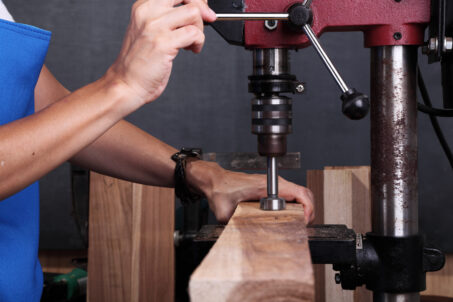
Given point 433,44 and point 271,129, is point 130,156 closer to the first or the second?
point 271,129

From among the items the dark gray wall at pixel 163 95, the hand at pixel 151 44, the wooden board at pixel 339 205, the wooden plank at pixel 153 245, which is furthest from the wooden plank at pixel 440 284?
the hand at pixel 151 44

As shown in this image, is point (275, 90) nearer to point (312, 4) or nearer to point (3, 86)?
point (312, 4)

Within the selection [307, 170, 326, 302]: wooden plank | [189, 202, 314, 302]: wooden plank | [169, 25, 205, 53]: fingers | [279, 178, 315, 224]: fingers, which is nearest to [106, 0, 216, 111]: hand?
[169, 25, 205, 53]: fingers

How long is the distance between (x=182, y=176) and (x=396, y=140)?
0.38m

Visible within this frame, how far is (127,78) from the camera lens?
0.68m

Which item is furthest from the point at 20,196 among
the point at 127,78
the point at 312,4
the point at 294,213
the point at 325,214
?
the point at 325,214

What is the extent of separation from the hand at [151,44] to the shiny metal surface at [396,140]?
31 cm

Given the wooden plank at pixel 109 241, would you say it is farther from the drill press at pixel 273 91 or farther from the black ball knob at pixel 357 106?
the black ball knob at pixel 357 106

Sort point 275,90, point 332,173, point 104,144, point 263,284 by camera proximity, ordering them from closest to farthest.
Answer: point 263,284
point 275,90
point 104,144
point 332,173

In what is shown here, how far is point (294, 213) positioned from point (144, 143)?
0.37 meters

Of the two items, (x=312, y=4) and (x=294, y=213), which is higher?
(x=312, y=4)

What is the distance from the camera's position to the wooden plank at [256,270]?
423mm

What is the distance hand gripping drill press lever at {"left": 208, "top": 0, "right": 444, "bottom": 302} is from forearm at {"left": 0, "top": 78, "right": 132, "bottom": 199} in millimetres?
229

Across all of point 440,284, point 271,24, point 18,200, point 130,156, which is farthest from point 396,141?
point 440,284
